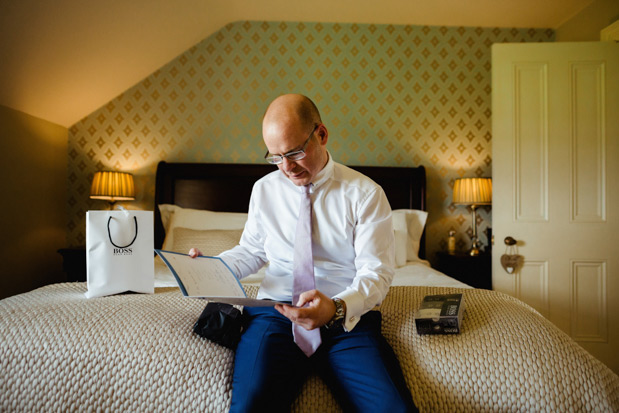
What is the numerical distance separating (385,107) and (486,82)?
952 mm

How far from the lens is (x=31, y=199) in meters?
3.25

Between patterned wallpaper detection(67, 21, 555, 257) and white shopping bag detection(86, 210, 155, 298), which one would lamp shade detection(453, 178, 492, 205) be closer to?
patterned wallpaper detection(67, 21, 555, 257)

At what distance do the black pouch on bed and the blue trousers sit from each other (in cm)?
3

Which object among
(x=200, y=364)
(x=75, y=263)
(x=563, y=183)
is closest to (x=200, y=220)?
(x=75, y=263)

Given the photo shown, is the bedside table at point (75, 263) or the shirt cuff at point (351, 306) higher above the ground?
the shirt cuff at point (351, 306)

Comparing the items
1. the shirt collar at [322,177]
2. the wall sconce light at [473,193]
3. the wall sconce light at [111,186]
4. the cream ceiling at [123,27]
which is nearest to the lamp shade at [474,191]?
the wall sconce light at [473,193]

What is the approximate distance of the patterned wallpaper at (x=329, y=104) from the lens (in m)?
3.70

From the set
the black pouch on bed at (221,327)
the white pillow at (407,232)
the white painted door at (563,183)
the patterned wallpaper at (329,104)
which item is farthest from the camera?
the patterned wallpaper at (329,104)

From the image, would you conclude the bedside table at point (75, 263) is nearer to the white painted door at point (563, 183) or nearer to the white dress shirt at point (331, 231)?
→ the white dress shirt at point (331, 231)

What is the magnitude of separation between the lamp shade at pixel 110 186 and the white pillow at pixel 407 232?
2234mm

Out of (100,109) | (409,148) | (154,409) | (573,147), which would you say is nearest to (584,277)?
(573,147)

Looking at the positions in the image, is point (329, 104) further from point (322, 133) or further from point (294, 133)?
point (294, 133)

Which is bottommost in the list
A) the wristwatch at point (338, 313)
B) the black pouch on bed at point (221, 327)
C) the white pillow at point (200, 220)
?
the black pouch on bed at point (221, 327)

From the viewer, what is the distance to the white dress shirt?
1288 mm
